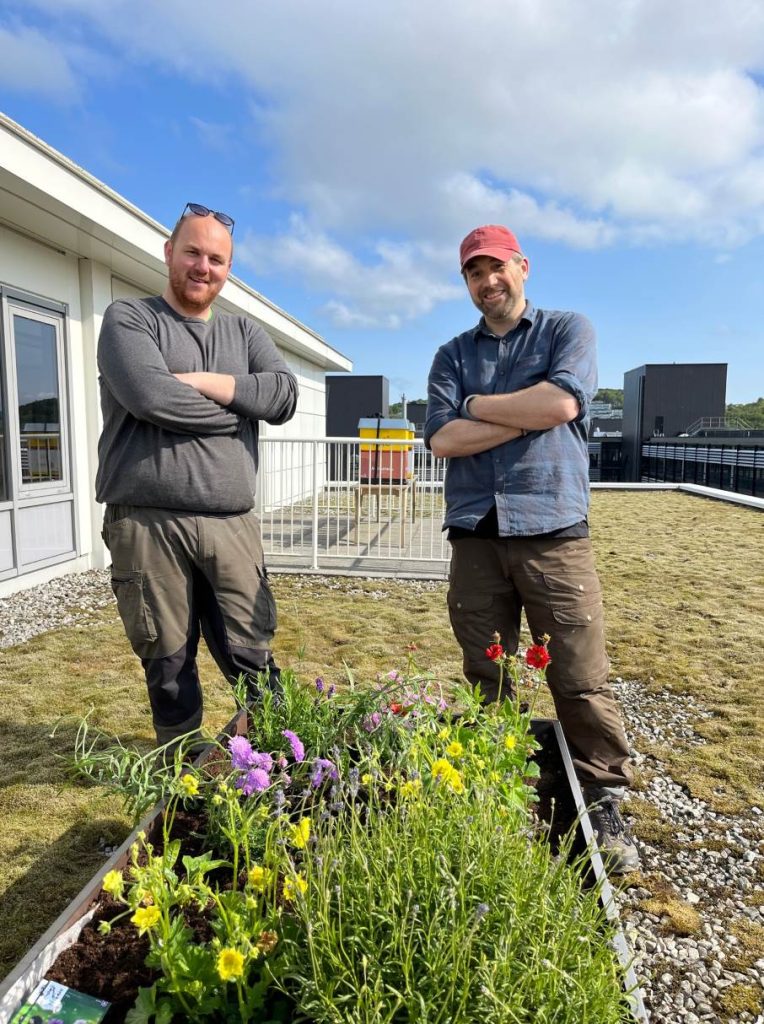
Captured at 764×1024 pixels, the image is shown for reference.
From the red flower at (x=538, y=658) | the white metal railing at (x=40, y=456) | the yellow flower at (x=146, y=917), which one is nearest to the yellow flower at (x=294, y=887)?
the yellow flower at (x=146, y=917)

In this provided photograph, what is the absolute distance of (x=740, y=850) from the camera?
2.13 meters

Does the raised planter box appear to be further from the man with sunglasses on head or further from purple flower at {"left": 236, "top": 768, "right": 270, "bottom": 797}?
the man with sunglasses on head

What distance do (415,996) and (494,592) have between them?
123cm

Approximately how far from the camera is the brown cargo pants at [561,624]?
188 cm

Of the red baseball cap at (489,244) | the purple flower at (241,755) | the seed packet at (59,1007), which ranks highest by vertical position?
the red baseball cap at (489,244)

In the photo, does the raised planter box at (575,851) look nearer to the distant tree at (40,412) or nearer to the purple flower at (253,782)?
the purple flower at (253,782)

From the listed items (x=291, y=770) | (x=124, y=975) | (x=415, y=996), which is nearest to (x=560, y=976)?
(x=415, y=996)

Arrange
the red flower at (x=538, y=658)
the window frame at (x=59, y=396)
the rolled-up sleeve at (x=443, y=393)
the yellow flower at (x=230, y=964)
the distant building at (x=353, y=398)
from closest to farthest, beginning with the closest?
the yellow flower at (x=230, y=964)
the red flower at (x=538, y=658)
the rolled-up sleeve at (x=443, y=393)
the window frame at (x=59, y=396)
the distant building at (x=353, y=398)

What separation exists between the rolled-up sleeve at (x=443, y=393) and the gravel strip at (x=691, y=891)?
137 centimetres

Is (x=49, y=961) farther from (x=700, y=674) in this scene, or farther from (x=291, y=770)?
(x=700, y=674)

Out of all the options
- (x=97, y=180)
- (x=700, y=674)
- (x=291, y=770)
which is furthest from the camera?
(x=97, y=180)

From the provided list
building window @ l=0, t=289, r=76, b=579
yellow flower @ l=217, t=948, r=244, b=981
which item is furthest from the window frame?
yellow flower @ l=217, t=948, r=244, b=981

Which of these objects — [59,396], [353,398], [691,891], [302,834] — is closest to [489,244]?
[302,834]

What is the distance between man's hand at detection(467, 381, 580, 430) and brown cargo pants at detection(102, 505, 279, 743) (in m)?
0.77
